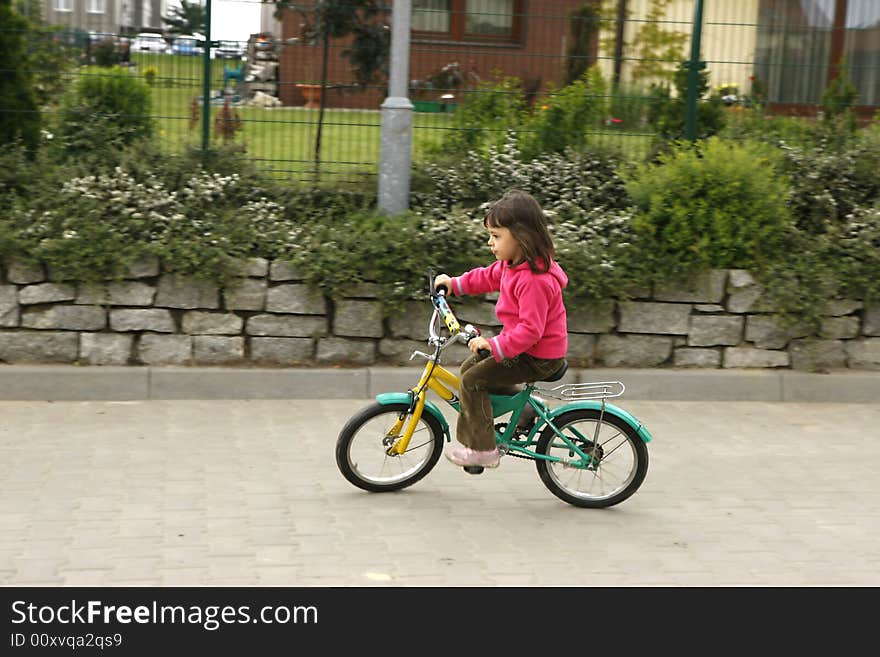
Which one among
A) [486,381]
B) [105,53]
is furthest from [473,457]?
[105,53]

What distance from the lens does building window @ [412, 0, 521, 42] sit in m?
8.48

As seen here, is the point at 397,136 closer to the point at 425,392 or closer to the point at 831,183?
the point at 425,392

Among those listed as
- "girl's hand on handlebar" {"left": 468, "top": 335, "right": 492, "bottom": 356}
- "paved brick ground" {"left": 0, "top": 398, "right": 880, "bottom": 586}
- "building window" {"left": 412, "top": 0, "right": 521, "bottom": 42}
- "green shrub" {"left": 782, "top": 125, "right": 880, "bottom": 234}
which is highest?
"building window" {"left": 412, "top": 0, "right": 521, "bottom": 42}

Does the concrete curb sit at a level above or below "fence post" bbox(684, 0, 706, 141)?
below

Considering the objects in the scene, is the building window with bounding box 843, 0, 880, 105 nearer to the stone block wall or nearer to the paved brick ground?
the stone block wall

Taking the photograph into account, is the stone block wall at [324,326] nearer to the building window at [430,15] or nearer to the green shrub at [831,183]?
the green shrub at [831,183]

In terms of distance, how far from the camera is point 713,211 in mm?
7816

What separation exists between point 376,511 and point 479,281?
1.21 m

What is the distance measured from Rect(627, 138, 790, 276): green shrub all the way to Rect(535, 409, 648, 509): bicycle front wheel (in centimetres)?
247

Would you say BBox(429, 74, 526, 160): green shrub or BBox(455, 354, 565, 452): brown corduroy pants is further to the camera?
BBox(429, 74, 526, 160): green shrub

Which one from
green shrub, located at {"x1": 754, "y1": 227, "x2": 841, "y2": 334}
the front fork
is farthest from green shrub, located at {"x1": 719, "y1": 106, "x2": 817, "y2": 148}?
the front fork

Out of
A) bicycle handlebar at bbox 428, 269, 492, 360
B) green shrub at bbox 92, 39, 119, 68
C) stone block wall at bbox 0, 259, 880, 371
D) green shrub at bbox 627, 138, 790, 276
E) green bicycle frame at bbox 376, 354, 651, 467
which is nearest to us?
bicycle handlebar at bbox 428, 269, 492, 360

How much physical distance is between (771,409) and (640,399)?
86cm
